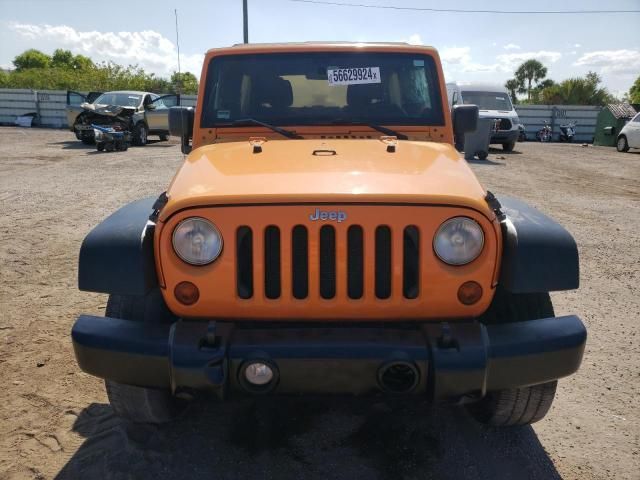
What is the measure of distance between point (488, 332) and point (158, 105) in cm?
1863

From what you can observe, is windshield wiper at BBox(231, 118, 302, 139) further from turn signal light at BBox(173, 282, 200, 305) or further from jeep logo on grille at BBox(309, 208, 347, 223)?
turn signal light at BBox(173, 282, 200, 305)

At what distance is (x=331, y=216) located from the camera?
2271 millimetres

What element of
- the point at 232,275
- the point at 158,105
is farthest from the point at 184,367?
the point at 158,105

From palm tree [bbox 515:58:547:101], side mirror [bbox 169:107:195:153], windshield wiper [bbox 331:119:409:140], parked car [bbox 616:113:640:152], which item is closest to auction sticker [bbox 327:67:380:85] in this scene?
windshield wiper [bbox 331:119:409:140]

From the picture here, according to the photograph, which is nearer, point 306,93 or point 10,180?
point 306,93

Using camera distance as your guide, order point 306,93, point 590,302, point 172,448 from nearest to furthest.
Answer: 1. point 172,448
2. point 306,93
3. point 590,302

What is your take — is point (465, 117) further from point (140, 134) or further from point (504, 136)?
point (140, 134)

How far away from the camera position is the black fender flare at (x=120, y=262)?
2.35m

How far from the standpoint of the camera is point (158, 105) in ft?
63.0

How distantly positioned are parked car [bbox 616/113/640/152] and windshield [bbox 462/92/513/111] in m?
4.94

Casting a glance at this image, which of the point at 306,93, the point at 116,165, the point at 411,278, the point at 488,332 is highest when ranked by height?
the point at 306,93

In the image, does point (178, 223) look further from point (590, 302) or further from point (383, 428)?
point (590, 302)

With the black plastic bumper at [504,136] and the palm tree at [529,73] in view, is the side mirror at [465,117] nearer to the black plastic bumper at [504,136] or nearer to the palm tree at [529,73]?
the black plastic bumper at [504,136]

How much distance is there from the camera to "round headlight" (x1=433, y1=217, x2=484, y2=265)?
2.31 meters
